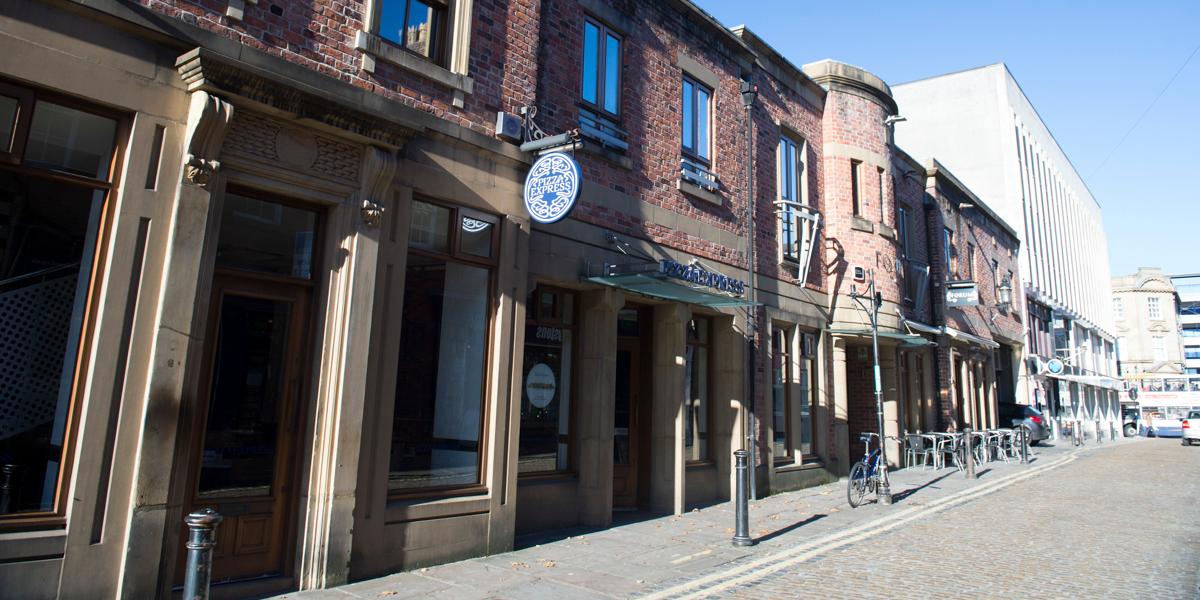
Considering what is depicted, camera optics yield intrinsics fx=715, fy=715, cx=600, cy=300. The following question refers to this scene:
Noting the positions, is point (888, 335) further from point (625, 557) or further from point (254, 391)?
point (254, 391)

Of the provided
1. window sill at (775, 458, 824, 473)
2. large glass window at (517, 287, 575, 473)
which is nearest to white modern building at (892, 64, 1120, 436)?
window sill at (775, 458, 824, 473)

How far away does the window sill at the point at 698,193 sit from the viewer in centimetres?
1181

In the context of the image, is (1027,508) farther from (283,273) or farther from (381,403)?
(283,273)

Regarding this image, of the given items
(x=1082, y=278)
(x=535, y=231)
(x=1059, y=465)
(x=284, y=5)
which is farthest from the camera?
(x=1082, y=278)

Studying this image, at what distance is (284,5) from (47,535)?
480cm

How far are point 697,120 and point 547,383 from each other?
570cm

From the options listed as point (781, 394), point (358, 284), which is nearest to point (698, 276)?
point (358, 284)

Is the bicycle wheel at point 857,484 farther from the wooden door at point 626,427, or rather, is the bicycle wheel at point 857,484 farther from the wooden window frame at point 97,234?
the wooden window frame at point 97,234

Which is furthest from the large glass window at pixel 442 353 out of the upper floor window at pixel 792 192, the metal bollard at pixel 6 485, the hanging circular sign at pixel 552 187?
the upper floor window at pixel 792 192

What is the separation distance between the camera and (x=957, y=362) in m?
23.3

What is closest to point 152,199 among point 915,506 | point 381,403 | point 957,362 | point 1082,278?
point 381,403

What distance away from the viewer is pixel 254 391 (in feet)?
21.2

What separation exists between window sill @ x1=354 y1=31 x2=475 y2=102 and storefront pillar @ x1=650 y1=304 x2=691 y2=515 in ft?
16.1

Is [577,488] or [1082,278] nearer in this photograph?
[577,488]
